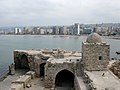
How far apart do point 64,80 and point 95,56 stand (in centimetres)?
577

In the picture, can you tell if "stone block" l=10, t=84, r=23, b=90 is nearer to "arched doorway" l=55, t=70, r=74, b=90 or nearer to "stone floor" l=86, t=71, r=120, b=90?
"arched doorway" l=55, t=70, r=74, b=90

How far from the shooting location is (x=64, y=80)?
85.9 feet

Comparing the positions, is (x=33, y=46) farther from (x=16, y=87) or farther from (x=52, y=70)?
(x=16, y=87)

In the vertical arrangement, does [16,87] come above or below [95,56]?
below

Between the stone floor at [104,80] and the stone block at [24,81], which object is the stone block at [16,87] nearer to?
the stone block at [24,81]

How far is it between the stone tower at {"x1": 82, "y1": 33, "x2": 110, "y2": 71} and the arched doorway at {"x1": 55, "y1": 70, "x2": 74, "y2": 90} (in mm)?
3100

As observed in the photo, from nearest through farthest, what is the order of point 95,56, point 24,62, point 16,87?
point 16,87
point 95,56
point 24,62

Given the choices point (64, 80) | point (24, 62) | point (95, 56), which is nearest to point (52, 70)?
point (64, 80)

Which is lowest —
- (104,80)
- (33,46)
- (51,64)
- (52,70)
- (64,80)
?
(33,46)

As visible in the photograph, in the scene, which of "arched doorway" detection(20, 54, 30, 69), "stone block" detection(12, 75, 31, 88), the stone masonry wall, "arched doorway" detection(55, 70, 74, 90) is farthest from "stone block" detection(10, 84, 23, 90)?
"arched doorway" detection(20, 54, 30, 69)

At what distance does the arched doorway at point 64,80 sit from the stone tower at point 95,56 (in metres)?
3.10

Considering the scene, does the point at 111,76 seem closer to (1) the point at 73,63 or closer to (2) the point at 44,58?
(1) the point at 73,63

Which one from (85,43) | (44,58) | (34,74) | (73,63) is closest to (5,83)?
(34,74)

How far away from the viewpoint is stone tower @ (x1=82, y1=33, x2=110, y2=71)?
2175 cm
